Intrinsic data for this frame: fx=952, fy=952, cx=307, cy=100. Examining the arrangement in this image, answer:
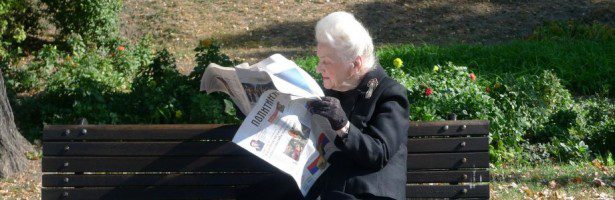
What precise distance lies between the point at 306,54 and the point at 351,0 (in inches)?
129

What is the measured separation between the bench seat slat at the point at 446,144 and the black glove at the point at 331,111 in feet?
2.49

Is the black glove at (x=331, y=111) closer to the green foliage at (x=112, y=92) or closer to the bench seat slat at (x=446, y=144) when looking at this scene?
the bench seat slat at (x=446, y=144)

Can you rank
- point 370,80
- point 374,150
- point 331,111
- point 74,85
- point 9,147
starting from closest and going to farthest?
point 331,111
point 374,150
point 370,80
point 9,147
point 74,85

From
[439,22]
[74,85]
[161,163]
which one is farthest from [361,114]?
[439,22]

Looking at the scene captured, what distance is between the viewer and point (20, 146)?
680 cm

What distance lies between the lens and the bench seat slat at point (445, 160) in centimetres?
433

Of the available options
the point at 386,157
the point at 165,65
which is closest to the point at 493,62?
the point at 165,65

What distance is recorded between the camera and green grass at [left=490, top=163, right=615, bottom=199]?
A: 19.7ft

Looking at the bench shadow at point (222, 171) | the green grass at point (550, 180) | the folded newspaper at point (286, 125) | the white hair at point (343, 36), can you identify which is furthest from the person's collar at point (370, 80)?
the green grass at point (550, 180)

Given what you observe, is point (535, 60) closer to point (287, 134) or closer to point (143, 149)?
point (143, 149)

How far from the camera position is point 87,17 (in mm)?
11961

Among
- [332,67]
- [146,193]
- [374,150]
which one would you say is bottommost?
[146,193]

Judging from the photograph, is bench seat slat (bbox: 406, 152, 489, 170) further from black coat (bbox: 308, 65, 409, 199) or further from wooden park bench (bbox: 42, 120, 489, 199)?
black coat (bbox: 308, 65, 409, 199)

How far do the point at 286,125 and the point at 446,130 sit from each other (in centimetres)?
93
